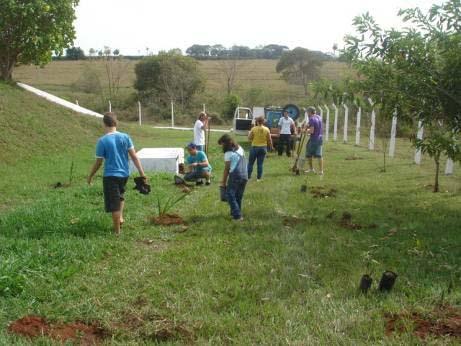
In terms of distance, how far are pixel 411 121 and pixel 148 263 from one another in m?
5.40

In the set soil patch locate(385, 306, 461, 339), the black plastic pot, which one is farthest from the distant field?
soil patch locate(385, 306, 461, 339)

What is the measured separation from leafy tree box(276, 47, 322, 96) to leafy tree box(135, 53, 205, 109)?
11928 mm

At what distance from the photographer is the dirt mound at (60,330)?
154 inches

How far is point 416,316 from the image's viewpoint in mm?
4234

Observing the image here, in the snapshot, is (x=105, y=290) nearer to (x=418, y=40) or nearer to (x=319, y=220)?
(x=319, y=220)

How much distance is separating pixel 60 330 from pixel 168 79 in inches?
1716

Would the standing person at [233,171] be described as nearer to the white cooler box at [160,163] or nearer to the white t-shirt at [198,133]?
the white cooler box at [160,163]

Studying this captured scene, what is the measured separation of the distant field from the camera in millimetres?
46875

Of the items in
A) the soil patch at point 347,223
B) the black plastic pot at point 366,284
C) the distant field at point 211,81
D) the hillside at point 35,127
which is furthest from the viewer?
the distant field at point 211,81

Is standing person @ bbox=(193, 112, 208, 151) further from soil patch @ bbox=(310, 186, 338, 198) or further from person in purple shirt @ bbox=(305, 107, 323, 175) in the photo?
soil patch @ bbox=(310, 186, 338, 198)

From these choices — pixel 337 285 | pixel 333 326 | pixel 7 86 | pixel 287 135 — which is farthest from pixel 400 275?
pixel 7 86

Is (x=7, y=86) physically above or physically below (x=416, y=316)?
above

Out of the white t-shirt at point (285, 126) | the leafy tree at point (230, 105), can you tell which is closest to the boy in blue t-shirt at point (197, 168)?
the white t-shirt at point (285, 126)

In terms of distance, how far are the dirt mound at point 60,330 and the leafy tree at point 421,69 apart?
532 cm
